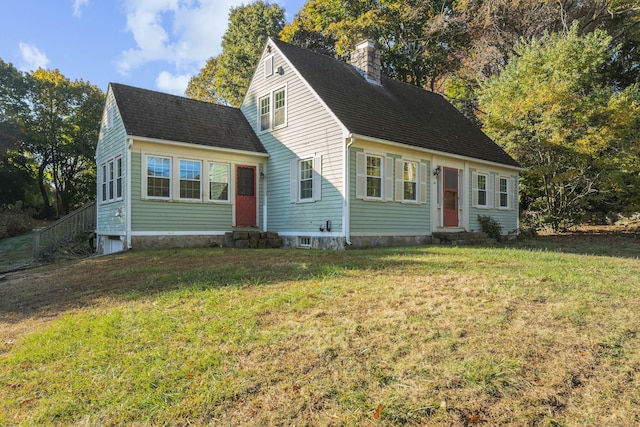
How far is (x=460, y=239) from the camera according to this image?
13219 millimetres

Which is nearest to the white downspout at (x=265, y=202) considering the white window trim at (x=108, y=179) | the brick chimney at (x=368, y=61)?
the white window trim at (x=108, y=179)

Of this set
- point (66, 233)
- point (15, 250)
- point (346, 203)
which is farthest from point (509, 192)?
point (15, 250)

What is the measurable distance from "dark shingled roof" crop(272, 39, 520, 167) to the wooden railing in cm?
948

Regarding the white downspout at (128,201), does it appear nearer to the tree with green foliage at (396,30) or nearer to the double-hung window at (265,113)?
the double-hung window at (265,113)

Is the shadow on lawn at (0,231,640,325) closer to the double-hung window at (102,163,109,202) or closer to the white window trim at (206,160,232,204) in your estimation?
the white window trim at (206,160,232,204)

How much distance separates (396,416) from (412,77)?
27.2m

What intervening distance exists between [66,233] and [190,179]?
18.3ft

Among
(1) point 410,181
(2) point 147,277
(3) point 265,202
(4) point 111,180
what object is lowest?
(2) point 147,277

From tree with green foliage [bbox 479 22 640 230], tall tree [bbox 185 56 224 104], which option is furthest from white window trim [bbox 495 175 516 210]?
tall tree [bbox 185 56 224 104]

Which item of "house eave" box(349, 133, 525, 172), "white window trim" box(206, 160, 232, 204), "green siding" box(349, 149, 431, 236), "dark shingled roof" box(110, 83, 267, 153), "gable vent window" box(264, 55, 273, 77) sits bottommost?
"green siding" box(349, 149, 431, 236)

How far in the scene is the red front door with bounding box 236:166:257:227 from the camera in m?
13.7

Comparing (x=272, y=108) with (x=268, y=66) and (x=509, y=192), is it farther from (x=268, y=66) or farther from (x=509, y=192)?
(x=509, y=192)

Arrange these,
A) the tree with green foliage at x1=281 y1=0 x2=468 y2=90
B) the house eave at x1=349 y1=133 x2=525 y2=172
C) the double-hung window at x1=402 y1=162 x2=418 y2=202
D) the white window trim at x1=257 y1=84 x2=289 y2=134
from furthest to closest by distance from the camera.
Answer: the tree with green foliage at x1=281 y1=0 x2=468 y2=90, the white window trim at x1=257 y1=84 x2=289 y2=134, the double-hung window at x1=402 y1=162 x2=418 y2=202, the house eave at x1=349 y1=133 x2=525 y2=172

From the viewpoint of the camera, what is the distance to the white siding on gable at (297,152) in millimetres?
11664
